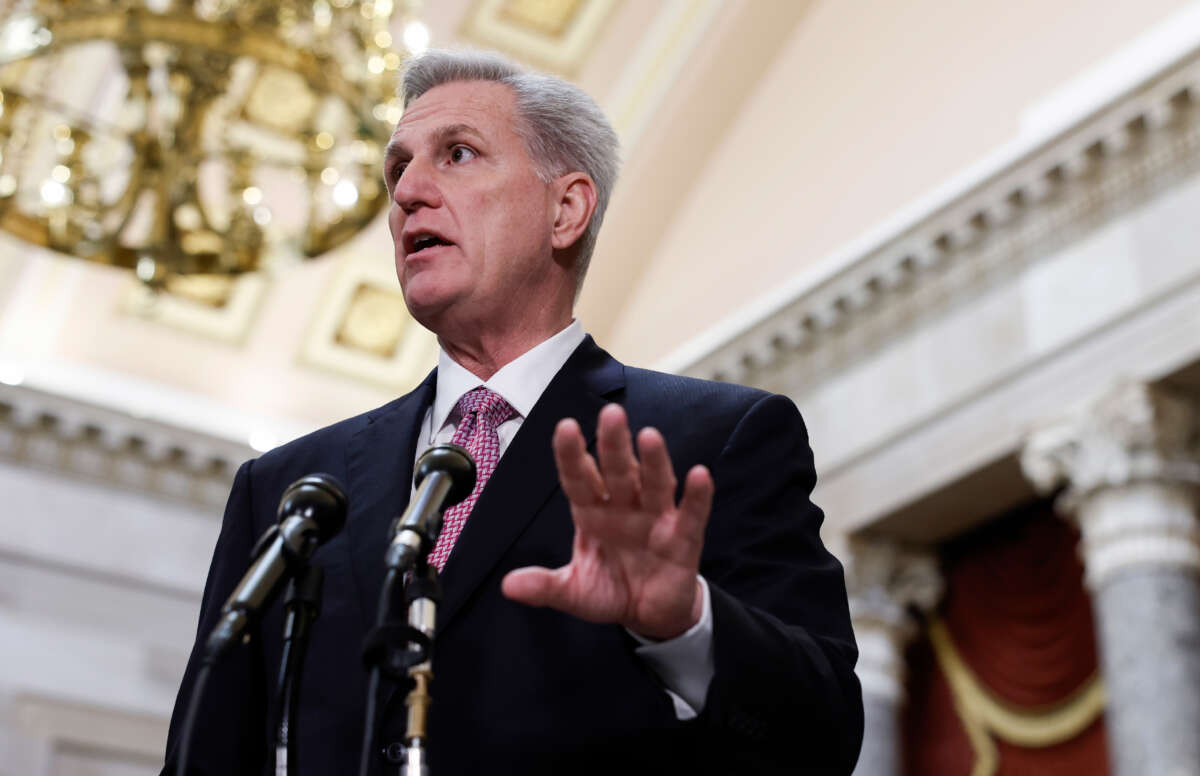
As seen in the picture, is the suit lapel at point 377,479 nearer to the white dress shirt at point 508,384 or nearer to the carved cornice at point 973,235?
the white dress shirt at point 508,384

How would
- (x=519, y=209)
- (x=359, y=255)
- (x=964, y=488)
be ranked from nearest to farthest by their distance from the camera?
1. (x=519, y=209)
2. (x=964, y=488)
3. (x=359, y=255)

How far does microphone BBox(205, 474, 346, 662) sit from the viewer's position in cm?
157

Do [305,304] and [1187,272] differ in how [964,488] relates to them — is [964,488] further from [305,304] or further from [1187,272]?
[305,304]

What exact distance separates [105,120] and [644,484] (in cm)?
985

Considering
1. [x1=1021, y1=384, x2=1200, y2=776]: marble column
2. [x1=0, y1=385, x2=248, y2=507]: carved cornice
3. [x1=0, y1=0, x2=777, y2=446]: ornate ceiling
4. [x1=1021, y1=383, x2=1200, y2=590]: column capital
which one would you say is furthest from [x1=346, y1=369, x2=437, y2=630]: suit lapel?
[x1=0, y1=385, x2=248, y2=507]: carved cornice

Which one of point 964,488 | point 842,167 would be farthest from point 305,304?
point 964,488

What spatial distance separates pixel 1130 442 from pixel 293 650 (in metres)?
6.91

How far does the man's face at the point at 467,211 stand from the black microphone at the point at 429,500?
49cm

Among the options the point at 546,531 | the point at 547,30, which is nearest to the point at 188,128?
the point at 546,531

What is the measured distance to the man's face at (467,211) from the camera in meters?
2.13

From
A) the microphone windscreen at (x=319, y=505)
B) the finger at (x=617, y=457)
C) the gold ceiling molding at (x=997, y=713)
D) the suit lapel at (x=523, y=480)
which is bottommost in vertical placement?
the finger at (x=617, y=457)

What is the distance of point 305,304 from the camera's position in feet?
39.0

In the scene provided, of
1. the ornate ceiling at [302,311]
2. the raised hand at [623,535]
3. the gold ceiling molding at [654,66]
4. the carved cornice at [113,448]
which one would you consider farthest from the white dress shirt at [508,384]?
the gold ceiling molding at [654,66]

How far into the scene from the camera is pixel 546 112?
89.7 inches
